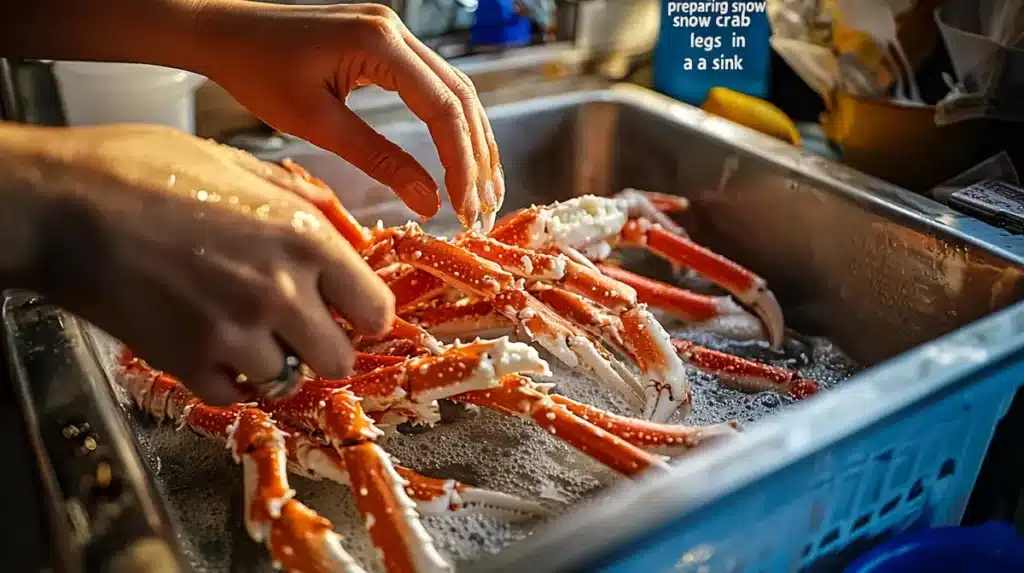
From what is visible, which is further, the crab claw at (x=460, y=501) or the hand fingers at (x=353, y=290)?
the crab claw at (x=460, y=501)

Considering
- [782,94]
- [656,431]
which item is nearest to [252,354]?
[656,431]

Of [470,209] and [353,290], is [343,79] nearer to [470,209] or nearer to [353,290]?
[470,209]

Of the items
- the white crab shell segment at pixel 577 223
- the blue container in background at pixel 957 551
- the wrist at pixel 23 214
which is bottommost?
the blue container in background at pixel 957 551

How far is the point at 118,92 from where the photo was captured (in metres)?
0.88

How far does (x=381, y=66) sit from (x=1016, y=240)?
56cm

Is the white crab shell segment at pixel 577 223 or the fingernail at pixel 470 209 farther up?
the fingernail at pixel 470 209

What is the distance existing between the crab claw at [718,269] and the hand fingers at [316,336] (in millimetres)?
533

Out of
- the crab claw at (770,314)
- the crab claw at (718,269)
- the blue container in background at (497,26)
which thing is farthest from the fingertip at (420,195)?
the blue container in background at (497,26)

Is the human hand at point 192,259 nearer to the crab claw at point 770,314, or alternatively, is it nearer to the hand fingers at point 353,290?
the hand fingers at point 353,290

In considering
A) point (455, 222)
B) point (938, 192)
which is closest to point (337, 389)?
point (455, 222)

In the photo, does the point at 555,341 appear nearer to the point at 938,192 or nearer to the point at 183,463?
the point at 183,463

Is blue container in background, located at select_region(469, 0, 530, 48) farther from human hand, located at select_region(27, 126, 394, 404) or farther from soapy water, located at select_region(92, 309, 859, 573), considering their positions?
human hand, located at select_region(27, 126, 394, 404)

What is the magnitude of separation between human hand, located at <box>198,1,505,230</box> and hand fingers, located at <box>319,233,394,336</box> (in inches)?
10.1

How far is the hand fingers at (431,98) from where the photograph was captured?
0.65 metres
